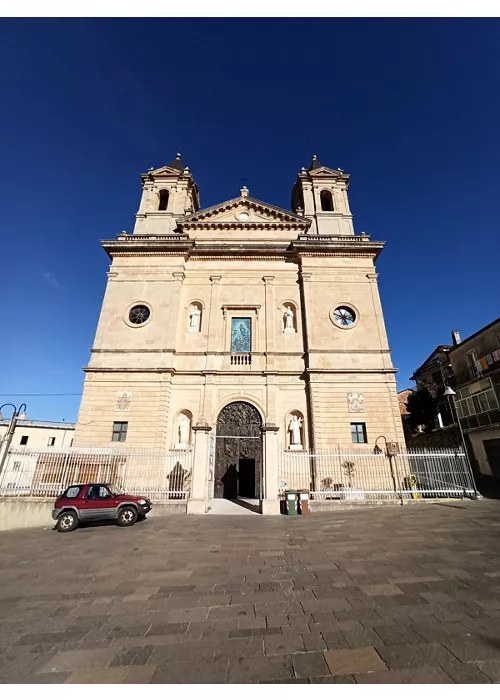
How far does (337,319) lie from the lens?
1850cm

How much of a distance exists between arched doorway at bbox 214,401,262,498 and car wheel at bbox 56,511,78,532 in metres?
7.38

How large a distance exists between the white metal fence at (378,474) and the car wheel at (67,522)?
25.9 ft

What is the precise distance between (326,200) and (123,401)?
21009 mm

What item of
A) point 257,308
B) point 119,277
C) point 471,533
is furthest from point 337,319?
point 119,277

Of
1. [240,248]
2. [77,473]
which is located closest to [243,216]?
[240,248]

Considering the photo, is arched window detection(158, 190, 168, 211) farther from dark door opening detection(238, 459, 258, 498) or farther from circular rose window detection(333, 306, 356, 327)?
dark door opening detection(238, 459, 258, 498)

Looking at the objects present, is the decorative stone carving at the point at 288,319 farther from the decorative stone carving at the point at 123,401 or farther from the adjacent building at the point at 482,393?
the adjacent building at the point at 482,393

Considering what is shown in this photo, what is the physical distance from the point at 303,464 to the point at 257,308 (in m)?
9.54

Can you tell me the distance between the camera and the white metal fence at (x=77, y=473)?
11242 millimetres

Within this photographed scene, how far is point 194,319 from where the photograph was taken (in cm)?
1892

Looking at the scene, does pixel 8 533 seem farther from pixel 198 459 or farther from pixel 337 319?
pixel 337 319

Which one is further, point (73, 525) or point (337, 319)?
point (337, 319)

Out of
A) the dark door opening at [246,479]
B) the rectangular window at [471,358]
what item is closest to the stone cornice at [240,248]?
the rectangular window at [471,358]

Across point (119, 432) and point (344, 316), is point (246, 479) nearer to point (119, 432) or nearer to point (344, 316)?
point (119, 432)
